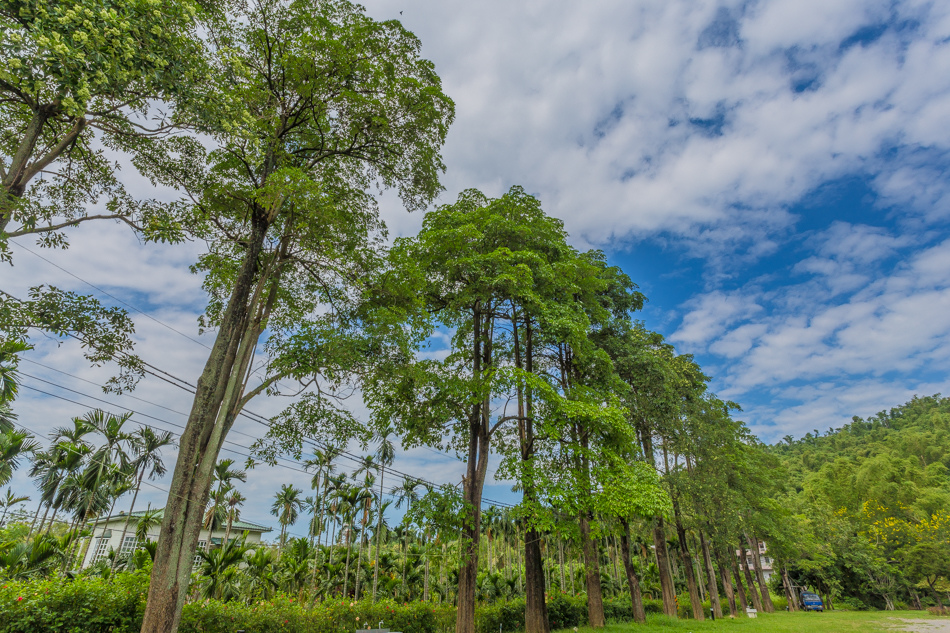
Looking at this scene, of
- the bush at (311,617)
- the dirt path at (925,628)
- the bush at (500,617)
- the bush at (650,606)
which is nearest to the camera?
the bush at (311,617)

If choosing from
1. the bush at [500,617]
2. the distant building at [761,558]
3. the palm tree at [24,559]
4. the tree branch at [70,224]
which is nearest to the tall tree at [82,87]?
the tree branch at [70,224]

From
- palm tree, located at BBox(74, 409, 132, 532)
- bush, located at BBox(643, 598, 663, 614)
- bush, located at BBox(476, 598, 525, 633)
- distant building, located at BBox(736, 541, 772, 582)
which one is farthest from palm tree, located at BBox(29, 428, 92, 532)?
distant building, located at BBox(736, 541, 772, 582)

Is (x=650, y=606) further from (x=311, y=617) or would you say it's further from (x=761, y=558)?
(x=761, y=558)

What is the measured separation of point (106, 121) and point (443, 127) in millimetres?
6894

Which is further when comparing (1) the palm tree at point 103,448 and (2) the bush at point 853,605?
(2) the bush at point 853,605

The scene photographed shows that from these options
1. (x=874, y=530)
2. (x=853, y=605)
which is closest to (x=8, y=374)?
(x=874, y=530)

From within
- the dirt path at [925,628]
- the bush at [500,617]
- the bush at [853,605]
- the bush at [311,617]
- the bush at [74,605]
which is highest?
the bush at [74,605]

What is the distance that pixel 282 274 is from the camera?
1077 centimetres

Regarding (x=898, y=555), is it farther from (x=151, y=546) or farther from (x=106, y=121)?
(x=106, y=121)

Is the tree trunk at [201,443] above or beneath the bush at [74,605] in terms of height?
above

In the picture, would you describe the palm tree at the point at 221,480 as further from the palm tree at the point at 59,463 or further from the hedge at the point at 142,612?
the hedge at the point at 142,612

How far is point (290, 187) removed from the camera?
785 centimetres

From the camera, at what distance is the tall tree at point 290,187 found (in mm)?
8023

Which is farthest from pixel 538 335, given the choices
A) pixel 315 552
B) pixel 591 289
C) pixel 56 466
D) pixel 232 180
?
pixel 56 466
